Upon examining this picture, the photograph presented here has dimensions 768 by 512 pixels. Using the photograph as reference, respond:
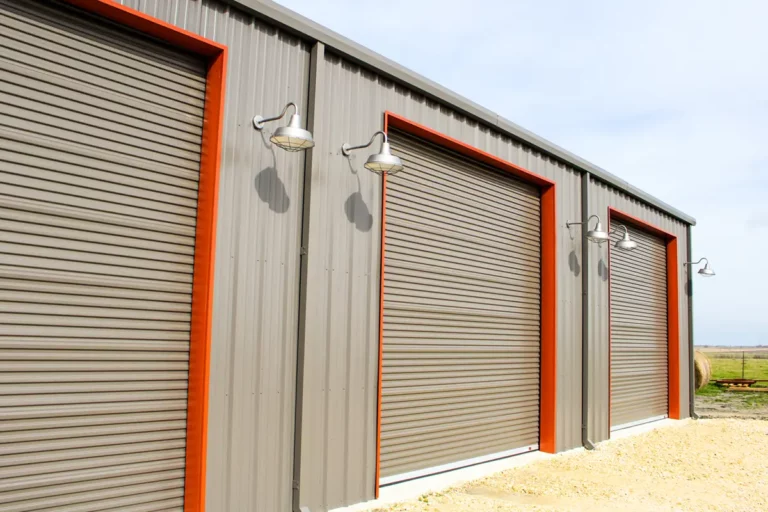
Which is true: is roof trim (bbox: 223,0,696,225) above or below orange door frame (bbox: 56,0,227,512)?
above

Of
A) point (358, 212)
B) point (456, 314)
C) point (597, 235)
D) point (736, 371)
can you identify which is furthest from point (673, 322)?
point (736, 371)

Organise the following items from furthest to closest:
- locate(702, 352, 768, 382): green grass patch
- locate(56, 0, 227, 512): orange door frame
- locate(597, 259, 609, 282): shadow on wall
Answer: locate(702, 352, 768, 382): green grass patch < locate(597, 259, 609, 282): shadow on wall < locate(56, 0, 227, 512): orange door frame

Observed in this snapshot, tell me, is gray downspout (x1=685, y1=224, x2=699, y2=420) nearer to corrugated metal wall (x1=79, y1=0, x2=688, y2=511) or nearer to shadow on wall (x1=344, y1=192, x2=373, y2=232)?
corrugated metal wall (x1=79, y1=0, x2=688, y2=511)

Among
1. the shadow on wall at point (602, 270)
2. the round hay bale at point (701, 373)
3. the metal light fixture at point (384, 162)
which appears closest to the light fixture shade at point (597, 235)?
the shadow on wall at point (602, 270)

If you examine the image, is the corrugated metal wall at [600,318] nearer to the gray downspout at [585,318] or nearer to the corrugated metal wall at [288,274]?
the gray downspout at [585,318]

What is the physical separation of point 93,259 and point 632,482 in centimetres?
646

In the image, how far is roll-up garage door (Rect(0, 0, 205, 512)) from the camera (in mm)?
4391

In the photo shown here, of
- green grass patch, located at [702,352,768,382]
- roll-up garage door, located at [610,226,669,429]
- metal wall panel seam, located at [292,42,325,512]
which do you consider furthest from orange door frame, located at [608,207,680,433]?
green grass patch, located at [702,352,768,382]

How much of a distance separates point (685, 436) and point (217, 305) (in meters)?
9.46

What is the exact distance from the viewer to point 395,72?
698cm

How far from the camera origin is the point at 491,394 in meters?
8.73

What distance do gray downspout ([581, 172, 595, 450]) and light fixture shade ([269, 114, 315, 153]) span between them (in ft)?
21.2

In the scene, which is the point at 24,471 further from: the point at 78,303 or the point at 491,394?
the point at 491,394

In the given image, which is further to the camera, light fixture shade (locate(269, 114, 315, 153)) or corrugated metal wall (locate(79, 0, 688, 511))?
corrugated metal wall (locate(79, 0, 688, 511))
